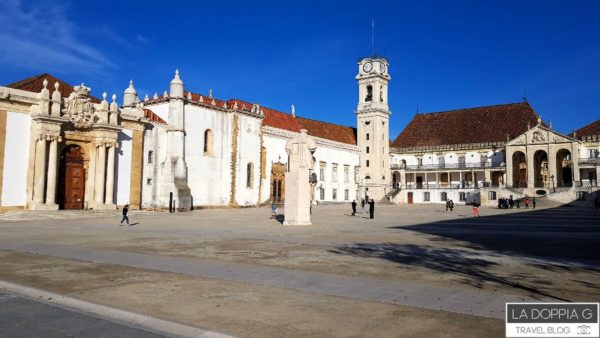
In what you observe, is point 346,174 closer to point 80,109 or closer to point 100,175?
point 100,175

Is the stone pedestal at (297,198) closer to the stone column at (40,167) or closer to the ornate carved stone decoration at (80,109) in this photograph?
the stone column at (40,167)

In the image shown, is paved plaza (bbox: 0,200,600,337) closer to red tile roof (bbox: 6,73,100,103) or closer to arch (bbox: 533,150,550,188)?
red tile roof (bbox: 6,73,100,103)

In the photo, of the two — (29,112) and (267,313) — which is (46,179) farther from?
(267,313)

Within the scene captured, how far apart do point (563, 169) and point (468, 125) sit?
16071 millimetres

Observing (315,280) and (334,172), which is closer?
(315,280)

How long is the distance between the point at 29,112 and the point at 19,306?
29.5 m

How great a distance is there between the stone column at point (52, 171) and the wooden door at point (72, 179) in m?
1.91

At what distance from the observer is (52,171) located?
32188mm

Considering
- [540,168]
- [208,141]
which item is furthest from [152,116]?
[540,168]

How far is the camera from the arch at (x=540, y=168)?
65.0 metres

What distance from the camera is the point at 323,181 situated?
64.6 metres

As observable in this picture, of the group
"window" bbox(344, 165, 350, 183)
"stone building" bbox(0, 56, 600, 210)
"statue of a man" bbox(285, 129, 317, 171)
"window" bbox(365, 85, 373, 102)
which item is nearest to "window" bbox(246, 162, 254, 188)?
"stone building" bbox(0, 56, 600, 210)

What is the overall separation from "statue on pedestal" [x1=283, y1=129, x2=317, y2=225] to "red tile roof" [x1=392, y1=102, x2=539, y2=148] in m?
56.1

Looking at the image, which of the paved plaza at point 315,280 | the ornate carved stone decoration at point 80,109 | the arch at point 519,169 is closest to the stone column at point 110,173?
the ornate carved stone decoration at point 80,109
